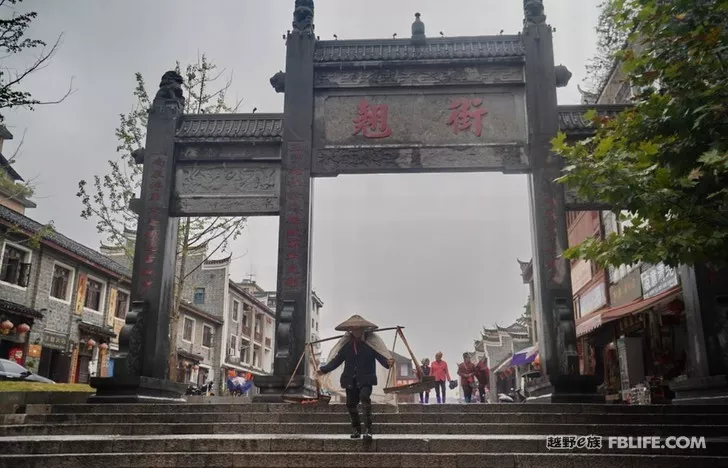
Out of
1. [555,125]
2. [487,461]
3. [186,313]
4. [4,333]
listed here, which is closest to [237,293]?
[186,313]

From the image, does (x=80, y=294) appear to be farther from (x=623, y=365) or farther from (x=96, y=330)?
(x=623, y=365)

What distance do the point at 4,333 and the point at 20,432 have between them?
13.0 m

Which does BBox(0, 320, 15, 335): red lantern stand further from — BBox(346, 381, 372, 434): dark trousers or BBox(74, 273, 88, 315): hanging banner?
BBox(346, 381, 372, 434): dark trousers

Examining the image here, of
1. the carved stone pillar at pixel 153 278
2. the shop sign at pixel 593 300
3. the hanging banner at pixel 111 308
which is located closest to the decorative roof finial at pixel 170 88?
the carved stone pillar at pixel 153 278

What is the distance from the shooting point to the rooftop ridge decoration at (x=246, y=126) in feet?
36.9

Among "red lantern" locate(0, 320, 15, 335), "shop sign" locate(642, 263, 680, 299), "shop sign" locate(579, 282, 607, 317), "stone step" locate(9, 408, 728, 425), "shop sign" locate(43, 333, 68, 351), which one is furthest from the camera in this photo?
"shop sign" locate(43, 333, 68, 351)

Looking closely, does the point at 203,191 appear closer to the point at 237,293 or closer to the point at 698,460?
the point at 698,460

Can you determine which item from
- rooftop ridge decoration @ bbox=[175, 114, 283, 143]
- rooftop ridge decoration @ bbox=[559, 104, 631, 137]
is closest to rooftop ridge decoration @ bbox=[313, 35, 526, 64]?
rooftop ridge decoration @ bbox=[559, 104, 631, 137]

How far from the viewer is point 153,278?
10766 mm

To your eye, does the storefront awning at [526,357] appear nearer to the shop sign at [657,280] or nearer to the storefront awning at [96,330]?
the shop sign at [657,280]

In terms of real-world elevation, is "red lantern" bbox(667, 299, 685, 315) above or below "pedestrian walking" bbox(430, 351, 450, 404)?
above

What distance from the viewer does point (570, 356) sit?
9.67m

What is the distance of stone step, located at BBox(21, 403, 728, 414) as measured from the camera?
770 cm

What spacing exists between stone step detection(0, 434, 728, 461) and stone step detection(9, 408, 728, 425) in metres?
1.12
